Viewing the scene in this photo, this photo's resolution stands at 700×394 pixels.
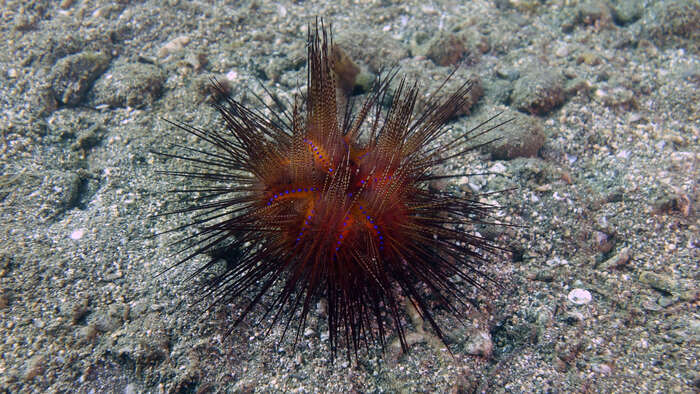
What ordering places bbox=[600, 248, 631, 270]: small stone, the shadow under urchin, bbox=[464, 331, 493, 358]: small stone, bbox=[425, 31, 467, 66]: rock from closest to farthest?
the shadow under urchin < bbox=[464, 331, 493, 358]: small stone < bbox=[600, 248, 631, 270]: small stone < bbox=[425, 31, 467, 66]: rock

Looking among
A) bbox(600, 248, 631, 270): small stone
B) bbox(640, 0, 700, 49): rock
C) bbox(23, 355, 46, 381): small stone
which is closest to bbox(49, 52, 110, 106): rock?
bbox(23, 355, 46, 381): small stone

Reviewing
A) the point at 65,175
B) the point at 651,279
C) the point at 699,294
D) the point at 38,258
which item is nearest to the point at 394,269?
the point at 651,279

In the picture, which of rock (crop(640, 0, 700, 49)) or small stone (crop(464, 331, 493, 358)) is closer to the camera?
small stone (crop(464, 331, 493, 358))

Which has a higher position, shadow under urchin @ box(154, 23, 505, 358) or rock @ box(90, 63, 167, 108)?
rock @ box(90, 63, 167, 108)

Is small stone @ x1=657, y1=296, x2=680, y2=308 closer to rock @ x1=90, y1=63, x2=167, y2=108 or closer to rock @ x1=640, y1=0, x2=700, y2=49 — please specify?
rock @ x1=640, y1=0, x2=700, y2=49

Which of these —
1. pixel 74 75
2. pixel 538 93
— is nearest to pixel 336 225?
pixel 538 93

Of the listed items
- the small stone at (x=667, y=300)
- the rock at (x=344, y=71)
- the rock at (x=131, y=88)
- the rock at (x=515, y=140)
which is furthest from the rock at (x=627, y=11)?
the rock at (x=131, y=88)

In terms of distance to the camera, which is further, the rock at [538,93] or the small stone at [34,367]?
the rock at [538,93]

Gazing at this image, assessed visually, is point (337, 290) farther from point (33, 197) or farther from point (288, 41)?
point (288, 41)

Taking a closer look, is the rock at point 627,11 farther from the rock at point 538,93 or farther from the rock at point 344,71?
the rock at point 344,71
